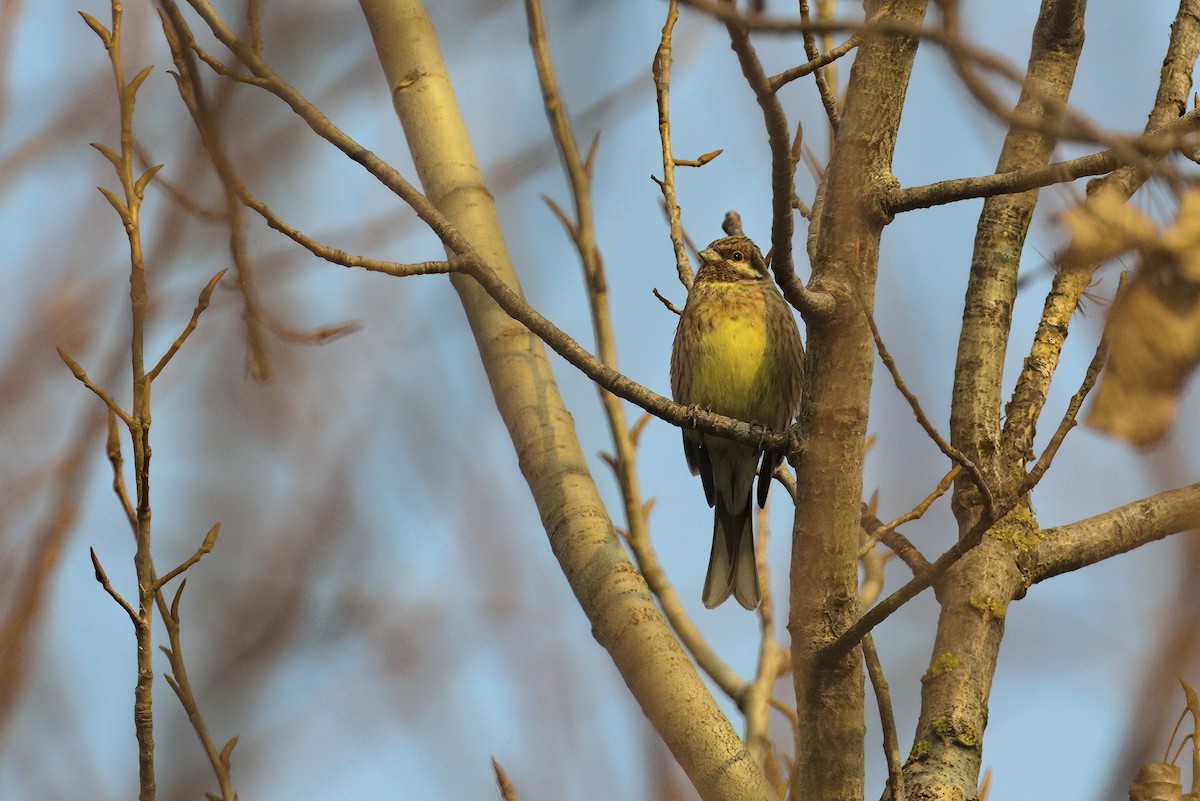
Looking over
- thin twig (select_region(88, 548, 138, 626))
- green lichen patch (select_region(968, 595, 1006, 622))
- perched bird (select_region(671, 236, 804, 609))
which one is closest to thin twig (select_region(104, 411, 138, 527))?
thin twig (select_region(88, 548, 138, 626))

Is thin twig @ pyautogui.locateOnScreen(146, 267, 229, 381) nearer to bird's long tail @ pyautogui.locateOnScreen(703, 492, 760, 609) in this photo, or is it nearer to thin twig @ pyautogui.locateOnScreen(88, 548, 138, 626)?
thin twig @ pyautogui.locateOnScreen(88, 548, 138, 626)

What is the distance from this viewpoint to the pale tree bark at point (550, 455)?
3.63 meters

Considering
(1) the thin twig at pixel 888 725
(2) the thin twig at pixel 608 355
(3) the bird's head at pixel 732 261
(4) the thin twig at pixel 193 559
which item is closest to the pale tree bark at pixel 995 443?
(1) the thin twig at pixel 888 725

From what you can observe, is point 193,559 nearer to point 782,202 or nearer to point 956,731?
point 782,202

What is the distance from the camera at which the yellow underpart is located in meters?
6.54

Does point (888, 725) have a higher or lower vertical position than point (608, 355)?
lower

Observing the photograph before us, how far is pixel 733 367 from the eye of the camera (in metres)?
6.55

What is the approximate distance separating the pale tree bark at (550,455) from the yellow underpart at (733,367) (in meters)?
2.17

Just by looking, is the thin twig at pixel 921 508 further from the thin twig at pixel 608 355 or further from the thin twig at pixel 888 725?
the thin twig at pixel 608 355

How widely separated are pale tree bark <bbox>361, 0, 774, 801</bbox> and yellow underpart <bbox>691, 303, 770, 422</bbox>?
2.17m

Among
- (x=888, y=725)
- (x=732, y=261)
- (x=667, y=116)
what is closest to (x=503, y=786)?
(x=888, y=725)

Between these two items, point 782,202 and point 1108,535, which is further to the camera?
point 1108,535

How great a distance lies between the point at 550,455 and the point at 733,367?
2400 millimetres

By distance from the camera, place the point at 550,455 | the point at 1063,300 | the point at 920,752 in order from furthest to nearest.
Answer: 1. the point at 1063,300
2. the point at 550,455
3. the point at 920,752
